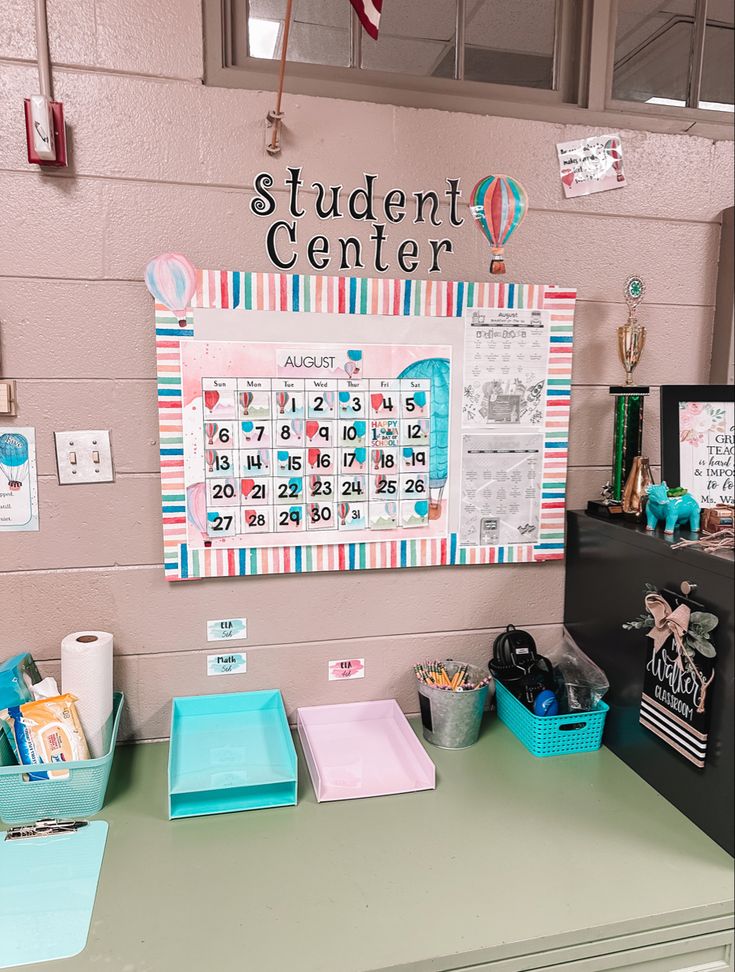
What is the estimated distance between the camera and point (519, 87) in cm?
155

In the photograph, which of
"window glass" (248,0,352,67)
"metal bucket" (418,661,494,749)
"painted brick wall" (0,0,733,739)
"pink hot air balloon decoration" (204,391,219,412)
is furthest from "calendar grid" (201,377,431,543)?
"window glass" (248,0,352,67)

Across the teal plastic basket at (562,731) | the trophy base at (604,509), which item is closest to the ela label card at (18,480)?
the teal plastic basket at (562,731)

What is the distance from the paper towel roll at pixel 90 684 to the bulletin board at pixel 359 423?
0.72 feet

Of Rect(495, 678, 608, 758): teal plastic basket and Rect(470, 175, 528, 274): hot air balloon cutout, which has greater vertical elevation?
Rect(470, 175, 528, 274): hot air balloon cutout

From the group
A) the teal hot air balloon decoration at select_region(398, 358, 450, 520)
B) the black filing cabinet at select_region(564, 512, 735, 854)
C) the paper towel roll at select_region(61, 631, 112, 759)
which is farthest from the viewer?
the teal hot air balloon decoration at select_region(398, 358, 450, 520)

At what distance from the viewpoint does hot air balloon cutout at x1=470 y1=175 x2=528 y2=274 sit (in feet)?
4.78

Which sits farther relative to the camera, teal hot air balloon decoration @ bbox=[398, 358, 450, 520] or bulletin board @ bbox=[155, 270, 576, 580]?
teal hot air balloon decoration @ bbox=[398, 358, 450, 520]

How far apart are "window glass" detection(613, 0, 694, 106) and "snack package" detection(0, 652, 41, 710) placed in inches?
71.2

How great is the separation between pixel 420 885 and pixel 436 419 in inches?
35.9

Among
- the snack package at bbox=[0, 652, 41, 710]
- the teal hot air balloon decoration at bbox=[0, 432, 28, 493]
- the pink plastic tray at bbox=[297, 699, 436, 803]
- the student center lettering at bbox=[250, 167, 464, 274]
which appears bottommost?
the pink plastic tray at bbox=[297, 699, 436, 803]

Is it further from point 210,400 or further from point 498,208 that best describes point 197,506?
point 498,208

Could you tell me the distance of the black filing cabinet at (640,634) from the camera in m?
1.16

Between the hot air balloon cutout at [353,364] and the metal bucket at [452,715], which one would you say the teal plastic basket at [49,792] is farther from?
the hot air balloon cutout at [353,364]

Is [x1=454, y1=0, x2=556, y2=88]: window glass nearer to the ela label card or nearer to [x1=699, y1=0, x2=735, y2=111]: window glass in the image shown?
[x1=699, y1=0, x2=735, y2=111]: window glass
